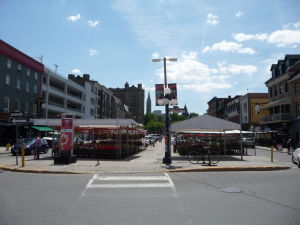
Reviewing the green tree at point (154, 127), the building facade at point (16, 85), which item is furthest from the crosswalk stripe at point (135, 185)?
the green tree at point (154, 127)

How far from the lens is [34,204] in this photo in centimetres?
736

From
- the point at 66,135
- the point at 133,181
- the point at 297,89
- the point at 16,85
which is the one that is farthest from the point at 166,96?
the point at 297,89

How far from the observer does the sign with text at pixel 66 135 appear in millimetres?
17062

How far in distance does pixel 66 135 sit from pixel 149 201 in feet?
35.3

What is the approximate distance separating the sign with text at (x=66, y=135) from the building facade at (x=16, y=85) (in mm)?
16383

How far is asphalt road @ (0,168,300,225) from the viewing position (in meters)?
6.04

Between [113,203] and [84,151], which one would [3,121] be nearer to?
[84,151]

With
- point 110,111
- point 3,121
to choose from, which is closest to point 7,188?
point 3,121

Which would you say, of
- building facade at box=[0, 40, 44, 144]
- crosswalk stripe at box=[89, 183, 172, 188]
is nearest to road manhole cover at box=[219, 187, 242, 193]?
crosswalk stripe at box=[89, 183, 172, 188]

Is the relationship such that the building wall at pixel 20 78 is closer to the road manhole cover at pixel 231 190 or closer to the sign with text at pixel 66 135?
the sign with text at pixel 66 135

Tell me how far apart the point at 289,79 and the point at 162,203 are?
4015 centimetres

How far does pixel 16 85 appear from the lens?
38969 millimetres

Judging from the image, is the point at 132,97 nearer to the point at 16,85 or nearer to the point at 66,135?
the point at 16,85

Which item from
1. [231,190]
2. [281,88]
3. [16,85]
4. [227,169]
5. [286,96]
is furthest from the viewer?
[281,88]
